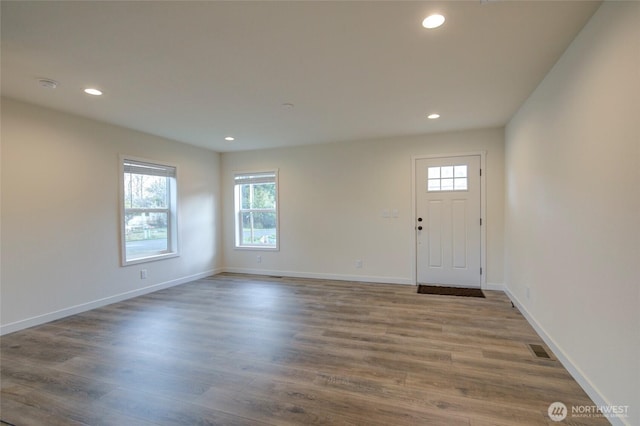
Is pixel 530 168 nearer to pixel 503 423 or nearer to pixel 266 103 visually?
pixel 503 423

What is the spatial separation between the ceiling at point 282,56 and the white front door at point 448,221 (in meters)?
1.05

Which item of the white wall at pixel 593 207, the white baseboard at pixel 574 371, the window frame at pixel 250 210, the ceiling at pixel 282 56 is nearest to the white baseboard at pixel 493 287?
the white baseboard at pixel 574 371

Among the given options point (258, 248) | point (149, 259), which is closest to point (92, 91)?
point (149, 259)

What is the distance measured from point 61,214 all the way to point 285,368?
323 cm

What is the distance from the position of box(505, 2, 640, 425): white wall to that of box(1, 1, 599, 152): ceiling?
0.29 meters

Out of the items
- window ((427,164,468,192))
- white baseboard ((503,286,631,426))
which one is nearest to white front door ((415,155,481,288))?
window ((427,164,468,192))

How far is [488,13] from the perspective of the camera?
186 cm

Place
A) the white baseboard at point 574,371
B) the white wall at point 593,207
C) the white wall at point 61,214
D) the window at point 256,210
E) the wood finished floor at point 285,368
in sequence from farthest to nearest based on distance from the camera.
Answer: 1. the window at point 256,210
2. the white wall at point 61,214
3. the wood finished floor at point 285,368
4. the white baseboard at point 574,371
5. the white wall at point 593,207

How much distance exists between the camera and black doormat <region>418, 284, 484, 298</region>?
4316 mm

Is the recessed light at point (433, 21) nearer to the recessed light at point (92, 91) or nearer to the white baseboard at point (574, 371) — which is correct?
the white baseboard at point (574, 371)

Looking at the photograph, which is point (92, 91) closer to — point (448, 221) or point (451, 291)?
point (448, 221)

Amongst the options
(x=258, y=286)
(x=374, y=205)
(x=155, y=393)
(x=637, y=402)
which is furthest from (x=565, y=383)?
(x=258, y=286)

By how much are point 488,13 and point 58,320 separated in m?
4.93

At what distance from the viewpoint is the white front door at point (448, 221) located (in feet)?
15.3
